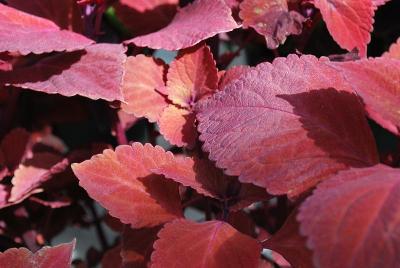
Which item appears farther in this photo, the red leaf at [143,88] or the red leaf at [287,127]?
the red leaf at [143,88]

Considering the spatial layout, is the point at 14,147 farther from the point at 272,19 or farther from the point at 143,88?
the point at 272,19

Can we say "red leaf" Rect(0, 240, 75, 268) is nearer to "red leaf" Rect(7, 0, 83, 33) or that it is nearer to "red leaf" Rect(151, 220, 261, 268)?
"red leaf" Rect(151, 220, 261, 268)

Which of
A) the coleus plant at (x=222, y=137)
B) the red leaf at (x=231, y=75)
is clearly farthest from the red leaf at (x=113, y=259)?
the red leaf at (x=231, y=75)

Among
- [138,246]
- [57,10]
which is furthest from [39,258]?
[57,10]

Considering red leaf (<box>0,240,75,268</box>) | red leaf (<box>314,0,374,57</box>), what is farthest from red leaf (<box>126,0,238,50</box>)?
red leaf (<box>0,240,75,268</box>)

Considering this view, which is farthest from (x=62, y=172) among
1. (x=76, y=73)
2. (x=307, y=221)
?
(x=307, y=221)

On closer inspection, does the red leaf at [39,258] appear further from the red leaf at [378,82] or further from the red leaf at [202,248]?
the red leaf at [378,82]
